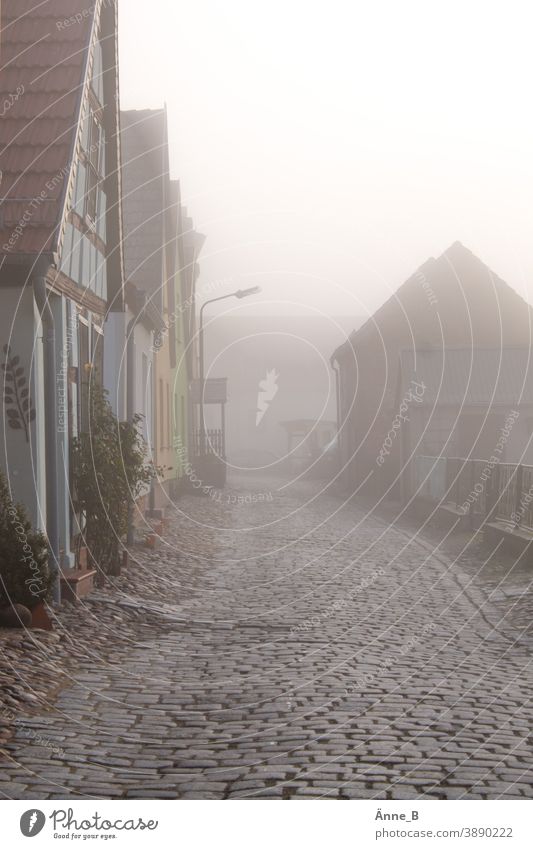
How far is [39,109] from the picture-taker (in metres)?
11.4

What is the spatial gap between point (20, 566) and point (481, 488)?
11.4 meters

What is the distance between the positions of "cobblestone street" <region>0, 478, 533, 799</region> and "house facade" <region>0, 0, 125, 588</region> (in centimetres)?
138

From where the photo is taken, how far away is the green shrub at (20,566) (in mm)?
9109

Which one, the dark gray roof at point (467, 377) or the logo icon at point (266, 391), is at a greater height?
the logo icon at point (266, 391)

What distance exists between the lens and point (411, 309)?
117 feet

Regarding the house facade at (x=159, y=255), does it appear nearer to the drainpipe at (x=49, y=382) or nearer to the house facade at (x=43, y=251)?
the house facade at (x=43, y=251)
